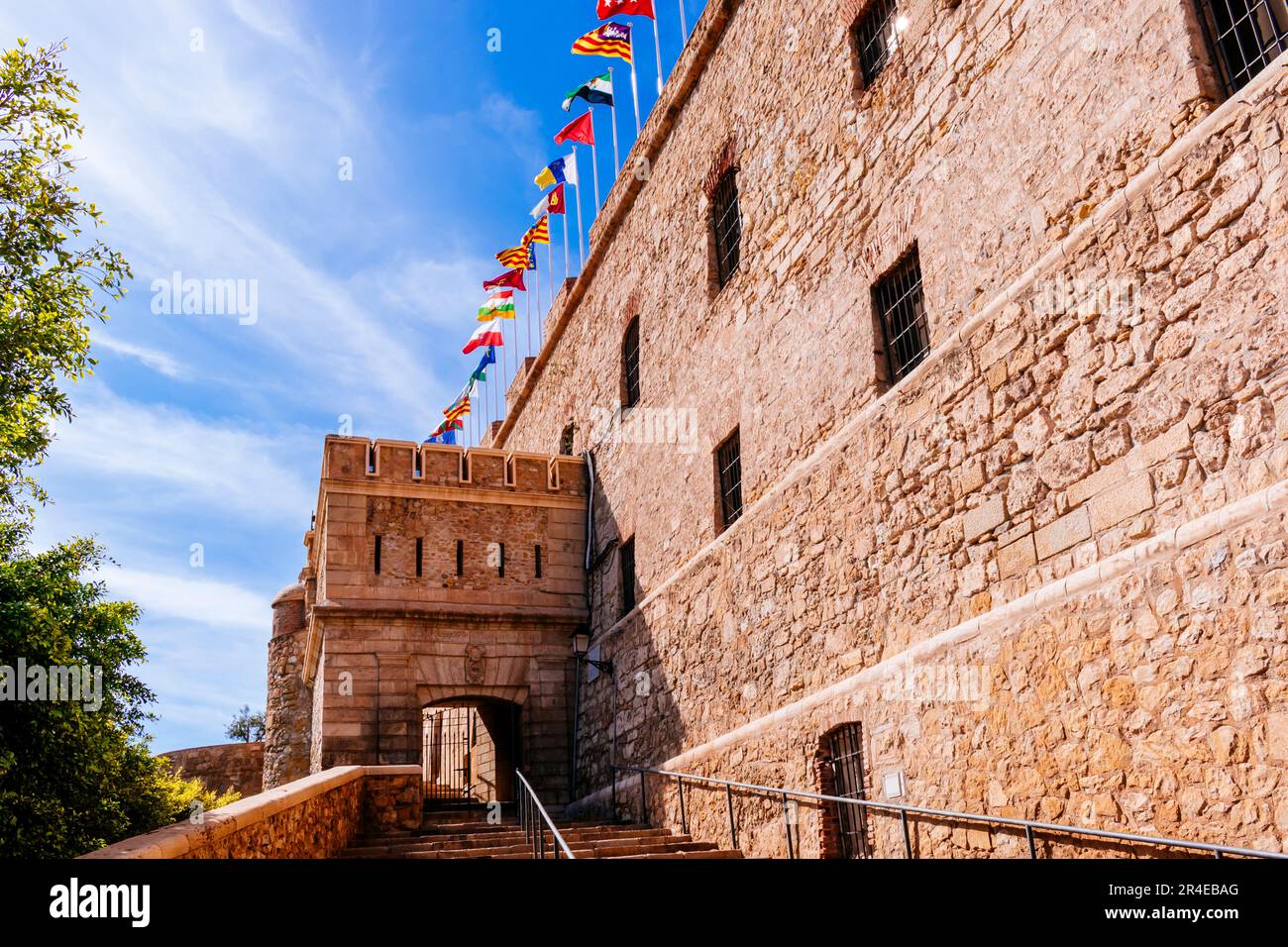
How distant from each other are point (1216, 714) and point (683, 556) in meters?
7.34

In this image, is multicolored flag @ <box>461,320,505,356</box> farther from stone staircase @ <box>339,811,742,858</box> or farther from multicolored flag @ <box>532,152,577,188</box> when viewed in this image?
stone staircase @ <box>339,811,742,858</box>

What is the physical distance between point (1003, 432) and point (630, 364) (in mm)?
8594

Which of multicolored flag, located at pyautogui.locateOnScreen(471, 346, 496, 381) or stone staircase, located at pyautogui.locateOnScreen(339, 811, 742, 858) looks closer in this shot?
stone staircase, located at pyautogui.locateOnScreen(339, 811, 742, 858)

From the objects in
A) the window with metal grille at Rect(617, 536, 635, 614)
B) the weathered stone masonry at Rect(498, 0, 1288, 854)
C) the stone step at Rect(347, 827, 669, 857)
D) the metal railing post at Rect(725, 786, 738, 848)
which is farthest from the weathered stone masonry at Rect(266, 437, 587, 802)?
the metal railing post at Rect(725, 786, 738, 848)

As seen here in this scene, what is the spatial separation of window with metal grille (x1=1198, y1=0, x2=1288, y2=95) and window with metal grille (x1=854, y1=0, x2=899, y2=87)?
333cm

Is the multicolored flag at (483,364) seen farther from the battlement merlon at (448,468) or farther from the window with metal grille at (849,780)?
the window with metal grille at (849,780)

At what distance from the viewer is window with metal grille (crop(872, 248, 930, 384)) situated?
8.30 meters

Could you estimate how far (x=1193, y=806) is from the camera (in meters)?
5.25

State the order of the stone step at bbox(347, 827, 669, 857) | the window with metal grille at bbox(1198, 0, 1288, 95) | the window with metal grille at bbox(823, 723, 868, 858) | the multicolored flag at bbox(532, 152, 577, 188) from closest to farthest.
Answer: the window with metal grille at bbox(1198, 0, 1288, 95)
the window with metal grille at bbox(823, 723, 868, 858)
the stone step at bbox(347, 827, 669, 857)
the multicolored flag at bbox(532, 152, 577, 188)

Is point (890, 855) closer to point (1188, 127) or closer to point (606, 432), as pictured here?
point (1188, 127)

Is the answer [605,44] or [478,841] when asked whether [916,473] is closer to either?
[478,841]

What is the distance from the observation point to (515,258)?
69.4ft

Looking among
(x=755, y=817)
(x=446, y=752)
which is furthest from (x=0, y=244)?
(x=446, y=752)

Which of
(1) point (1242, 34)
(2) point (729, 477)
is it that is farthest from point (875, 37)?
(2) point (729, 477)
